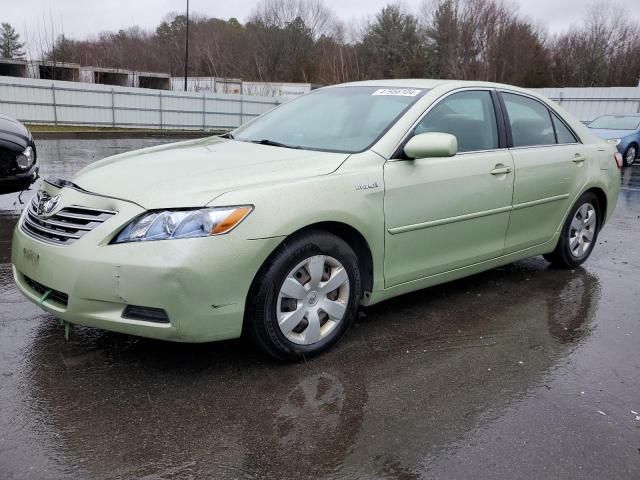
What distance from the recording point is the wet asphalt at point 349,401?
95.4 inches

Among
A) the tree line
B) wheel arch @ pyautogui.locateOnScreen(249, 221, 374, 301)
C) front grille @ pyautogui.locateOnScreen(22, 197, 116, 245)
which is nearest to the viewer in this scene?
front grille @ pyautogui.locateOnScreen(22, 197, 116, 245)

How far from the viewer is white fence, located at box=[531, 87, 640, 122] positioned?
24047 mm

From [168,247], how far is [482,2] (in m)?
67.1

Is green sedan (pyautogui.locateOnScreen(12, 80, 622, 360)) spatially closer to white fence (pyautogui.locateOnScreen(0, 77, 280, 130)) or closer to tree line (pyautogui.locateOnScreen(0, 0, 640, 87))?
white fence (pyautogui.locateOnScreen(0, 77, 280, 130))

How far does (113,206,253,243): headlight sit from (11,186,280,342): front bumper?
34 millimetres

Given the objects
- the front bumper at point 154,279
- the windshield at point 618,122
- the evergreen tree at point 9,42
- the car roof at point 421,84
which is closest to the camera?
the front bumper at point 154,279

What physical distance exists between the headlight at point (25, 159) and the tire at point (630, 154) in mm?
14457

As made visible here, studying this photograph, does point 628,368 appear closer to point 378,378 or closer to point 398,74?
point 378,378

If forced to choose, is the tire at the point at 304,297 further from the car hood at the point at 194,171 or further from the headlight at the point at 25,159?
the headlight at the point at 25,159

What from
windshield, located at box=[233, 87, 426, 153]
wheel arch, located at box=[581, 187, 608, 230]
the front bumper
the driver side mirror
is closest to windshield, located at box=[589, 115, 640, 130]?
wheel arch, located at box=[581, 187, 608, 230]

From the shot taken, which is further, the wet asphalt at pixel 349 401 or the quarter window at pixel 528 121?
the quarter window at pixel 528 121

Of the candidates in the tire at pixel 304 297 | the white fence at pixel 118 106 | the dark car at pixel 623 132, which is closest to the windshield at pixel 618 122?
the dark car at pixel 623 132

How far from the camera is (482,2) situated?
62.2 meters

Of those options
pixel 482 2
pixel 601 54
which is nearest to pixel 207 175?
pixel 601 54
